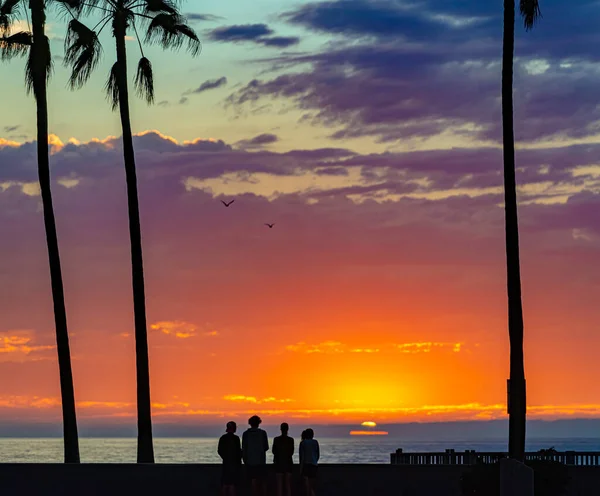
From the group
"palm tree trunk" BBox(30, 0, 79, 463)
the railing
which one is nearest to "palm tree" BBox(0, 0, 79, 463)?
"palm tree trunk" BBox(30, 0, 79, 463)

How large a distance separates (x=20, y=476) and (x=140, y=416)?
25.4ft

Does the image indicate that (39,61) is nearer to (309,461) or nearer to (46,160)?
(46,160)

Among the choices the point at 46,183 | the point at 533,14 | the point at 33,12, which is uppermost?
the point at 33,12

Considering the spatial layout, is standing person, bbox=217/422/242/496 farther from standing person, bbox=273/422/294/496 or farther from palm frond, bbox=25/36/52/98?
palm frond, bbox=25/36/52/98

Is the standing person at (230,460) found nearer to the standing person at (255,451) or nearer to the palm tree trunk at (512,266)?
the standing person at (255,451)

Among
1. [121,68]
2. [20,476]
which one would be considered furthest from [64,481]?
[121,68]

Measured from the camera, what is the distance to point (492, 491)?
27.0 m

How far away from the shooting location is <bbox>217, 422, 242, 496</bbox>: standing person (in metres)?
28.5

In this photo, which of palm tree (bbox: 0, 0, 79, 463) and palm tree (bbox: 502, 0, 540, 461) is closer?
palm tree (bbox: 502, 0, 540, 461)

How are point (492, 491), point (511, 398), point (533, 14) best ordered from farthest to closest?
point (533, 14) < point (511, 398) < point (492, 491)

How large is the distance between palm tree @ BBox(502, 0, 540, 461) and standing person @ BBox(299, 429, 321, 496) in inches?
191

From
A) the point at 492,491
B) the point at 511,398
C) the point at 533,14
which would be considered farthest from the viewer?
the point at 533,14

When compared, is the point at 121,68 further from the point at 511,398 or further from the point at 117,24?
the point at 511,398

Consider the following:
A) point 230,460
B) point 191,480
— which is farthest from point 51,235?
point 230,460
